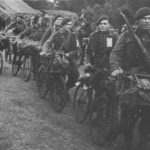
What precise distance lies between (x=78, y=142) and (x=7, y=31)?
8710 mm

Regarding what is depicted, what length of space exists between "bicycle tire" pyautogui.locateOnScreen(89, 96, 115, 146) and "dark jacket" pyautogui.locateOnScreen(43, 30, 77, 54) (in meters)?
2.95

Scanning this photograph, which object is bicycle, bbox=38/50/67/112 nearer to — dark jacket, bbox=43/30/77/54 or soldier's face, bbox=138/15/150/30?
dark jacket, bbox=43/30/77/54

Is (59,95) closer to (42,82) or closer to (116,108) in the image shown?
(42,82)

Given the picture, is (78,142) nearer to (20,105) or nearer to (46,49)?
(20,105)

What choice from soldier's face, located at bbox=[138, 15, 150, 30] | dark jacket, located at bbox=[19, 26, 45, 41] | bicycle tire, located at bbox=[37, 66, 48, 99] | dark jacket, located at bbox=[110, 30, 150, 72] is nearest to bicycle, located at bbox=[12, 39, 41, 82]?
dark jacket, located at bbox=[19, 26, 45, 41]

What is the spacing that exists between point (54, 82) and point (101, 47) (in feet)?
5.73

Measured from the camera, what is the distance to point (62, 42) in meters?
10.7

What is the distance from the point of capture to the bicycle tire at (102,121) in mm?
7245

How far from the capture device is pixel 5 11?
189ft

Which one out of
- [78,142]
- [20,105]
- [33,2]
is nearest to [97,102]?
[78,142]

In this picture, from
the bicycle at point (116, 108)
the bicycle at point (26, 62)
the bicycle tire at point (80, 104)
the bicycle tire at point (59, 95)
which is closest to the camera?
the bicycle at point (116, 108)

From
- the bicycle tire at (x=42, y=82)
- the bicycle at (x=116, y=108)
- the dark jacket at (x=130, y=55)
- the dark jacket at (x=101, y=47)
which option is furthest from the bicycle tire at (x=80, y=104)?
the dark jacket at (x=130, y=55)

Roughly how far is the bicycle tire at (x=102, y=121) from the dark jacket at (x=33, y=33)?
6484 mm

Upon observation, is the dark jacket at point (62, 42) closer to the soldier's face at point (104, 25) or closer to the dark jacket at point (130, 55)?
the soldier's face at point (104, 25)
